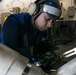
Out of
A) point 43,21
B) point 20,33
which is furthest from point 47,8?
point 20,33

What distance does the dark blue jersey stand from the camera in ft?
3.86

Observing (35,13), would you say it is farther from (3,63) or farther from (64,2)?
(64,2)

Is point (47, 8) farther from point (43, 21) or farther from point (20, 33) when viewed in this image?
point (20, 33)

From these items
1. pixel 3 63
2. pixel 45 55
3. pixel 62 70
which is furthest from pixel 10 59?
pixel 45 55

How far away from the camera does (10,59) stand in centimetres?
45

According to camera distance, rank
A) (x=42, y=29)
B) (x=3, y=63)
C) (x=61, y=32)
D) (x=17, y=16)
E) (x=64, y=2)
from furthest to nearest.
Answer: (x=64, y=2) < (x=61, y=32) < (x=42, y=29) < (x=17, y=16) < (x=3, y=63)

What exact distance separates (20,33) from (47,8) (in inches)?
8.7

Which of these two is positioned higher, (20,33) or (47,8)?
(47,8)

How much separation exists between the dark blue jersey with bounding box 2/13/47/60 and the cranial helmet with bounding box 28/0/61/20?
0.06 meters

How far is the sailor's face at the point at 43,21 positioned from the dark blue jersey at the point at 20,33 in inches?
1.5

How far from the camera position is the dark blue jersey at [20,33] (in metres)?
1.18

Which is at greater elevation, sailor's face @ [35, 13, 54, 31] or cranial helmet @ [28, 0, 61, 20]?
cranial helmet @ [28, 0, 61, 20]

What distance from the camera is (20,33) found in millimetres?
1284

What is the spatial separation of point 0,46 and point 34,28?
0.93 metres
